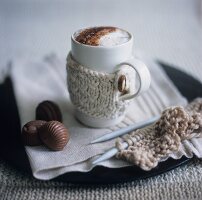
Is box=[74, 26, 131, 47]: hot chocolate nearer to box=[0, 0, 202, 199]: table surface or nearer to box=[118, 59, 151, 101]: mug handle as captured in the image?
box=[118, 59, 151, 101]: mug handle

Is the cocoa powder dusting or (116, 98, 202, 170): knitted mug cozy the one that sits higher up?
the cocoa powder dusting

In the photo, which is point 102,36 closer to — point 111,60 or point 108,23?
point 111,60

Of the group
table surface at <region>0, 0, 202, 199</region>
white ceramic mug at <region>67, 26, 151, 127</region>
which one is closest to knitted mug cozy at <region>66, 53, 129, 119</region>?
white ceramic mug at <region>67, 26, 151, 127</region>

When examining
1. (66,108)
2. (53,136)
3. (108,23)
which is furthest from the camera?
(108,23)

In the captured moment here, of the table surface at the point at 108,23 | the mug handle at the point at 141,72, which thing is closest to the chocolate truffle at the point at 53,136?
the mug handle at the point at 141,72

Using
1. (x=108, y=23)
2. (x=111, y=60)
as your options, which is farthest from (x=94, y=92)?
(x=108, y=23)

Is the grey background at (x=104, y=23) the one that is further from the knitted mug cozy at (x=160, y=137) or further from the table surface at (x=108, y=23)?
the knitted mug cozy at (x=160, y=137)
